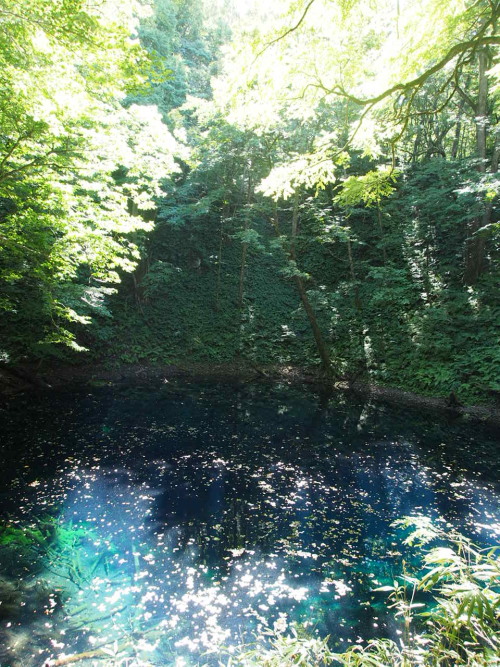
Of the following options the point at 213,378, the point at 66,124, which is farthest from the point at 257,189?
the point at 213,378

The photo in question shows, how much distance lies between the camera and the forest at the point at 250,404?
394cm

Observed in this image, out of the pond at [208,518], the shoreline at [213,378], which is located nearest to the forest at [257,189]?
the shoreline at [213,378]

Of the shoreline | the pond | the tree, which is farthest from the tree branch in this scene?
the shoreline

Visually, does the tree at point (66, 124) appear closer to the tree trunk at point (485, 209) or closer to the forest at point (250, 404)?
the forest at point (250, 404)

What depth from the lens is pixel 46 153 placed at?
21.4 ft

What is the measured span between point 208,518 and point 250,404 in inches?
258

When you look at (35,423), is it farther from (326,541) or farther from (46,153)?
(326,541)

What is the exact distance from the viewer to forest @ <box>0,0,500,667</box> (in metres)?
3.94

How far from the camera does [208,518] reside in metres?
6.03

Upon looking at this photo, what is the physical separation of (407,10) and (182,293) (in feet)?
53.3

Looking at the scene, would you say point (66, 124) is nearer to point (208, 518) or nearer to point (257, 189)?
point (257, 189)

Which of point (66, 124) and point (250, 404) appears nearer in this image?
point (66, 124)

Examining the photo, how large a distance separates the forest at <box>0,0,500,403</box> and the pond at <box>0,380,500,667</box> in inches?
120

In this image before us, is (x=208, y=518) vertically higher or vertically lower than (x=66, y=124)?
lower
